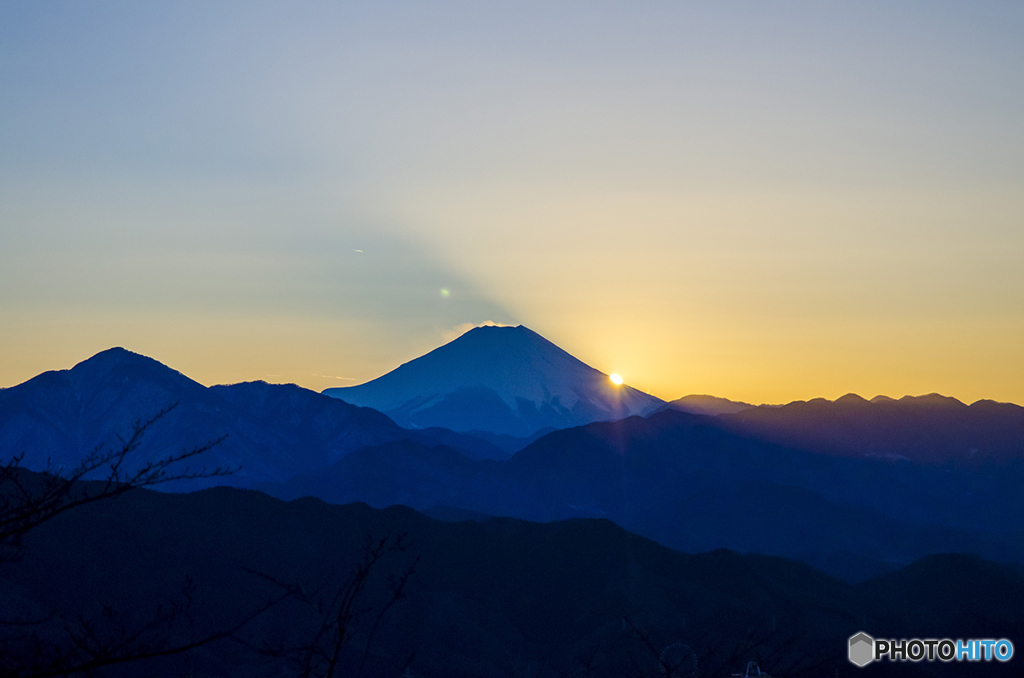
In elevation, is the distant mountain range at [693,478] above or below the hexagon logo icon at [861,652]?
above

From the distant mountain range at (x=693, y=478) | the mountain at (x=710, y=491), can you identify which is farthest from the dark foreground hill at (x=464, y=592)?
the distant mountain range at (x=693, y=478)

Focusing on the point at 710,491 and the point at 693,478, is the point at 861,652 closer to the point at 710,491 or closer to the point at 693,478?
the point at 710,491

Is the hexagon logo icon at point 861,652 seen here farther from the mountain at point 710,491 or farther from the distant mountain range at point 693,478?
the distant mountain range at point 693,478

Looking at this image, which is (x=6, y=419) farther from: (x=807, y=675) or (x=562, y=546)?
(x=807, y=675)

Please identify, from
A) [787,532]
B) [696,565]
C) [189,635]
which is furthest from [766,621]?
[787,532]

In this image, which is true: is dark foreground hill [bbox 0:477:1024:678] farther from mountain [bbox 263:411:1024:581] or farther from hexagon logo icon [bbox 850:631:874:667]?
mountain [bbox 263:411:1024:581]

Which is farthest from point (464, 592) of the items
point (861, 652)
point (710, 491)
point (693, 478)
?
point (693, 478)

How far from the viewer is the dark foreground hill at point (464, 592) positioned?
6338cm

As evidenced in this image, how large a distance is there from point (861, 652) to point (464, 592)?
3207cm

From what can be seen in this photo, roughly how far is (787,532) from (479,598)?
75449 millimetres

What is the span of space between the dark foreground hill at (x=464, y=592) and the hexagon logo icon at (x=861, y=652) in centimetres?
66

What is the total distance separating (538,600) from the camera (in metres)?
79.6

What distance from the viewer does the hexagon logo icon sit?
187ft

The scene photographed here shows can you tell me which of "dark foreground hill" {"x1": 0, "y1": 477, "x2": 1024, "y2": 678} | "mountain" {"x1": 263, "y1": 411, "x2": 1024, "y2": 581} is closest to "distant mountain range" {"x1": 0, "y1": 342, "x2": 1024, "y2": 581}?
"mountain" {"x1": 263, "y1": 411, "x2": 1024, "y2": 581}
